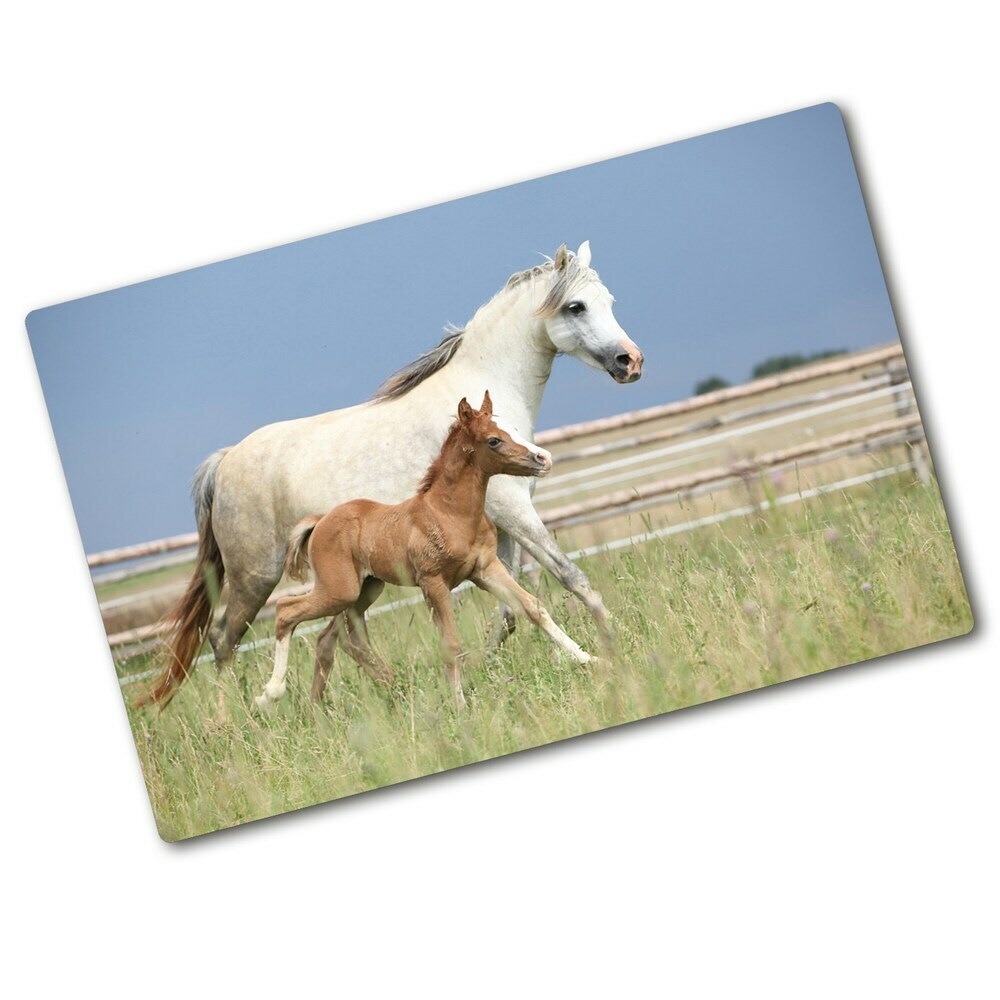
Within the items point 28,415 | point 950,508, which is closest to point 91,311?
point 28,415

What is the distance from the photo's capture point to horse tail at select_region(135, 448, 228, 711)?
14.2 feet

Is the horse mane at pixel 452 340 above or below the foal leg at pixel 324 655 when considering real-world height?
above

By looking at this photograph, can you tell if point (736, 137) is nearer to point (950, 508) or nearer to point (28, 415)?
point (950, 508)

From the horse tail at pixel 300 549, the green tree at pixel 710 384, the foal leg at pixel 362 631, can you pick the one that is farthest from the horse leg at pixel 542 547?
the green tree at pixel 710 384

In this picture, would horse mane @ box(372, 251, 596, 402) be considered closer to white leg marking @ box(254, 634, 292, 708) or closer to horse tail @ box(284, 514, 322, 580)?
horse tail @ box(284, 514, 322, 580)

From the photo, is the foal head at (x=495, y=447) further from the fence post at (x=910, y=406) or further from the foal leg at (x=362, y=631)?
the fence post at (x=910, y=406)

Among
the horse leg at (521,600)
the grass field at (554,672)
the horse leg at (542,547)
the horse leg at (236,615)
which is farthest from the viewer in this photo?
the horse leg at (236,615)

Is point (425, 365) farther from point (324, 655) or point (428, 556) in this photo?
point (324, 655)

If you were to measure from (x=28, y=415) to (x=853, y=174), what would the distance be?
282 cm

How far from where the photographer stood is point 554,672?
425cm

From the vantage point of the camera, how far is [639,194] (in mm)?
4293

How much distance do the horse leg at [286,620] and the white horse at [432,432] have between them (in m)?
0.25

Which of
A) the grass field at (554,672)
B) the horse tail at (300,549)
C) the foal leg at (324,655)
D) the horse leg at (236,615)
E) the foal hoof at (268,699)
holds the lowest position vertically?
the grass field at (554,672)

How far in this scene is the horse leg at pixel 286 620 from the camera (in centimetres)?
433
